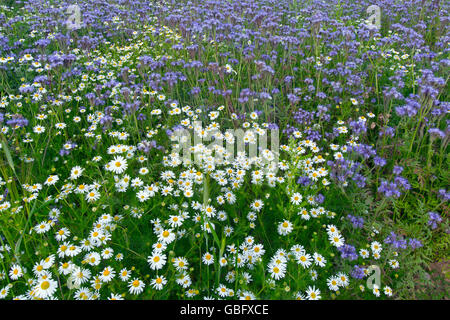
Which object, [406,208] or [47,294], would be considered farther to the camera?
[406,208]

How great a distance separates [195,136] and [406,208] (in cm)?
224

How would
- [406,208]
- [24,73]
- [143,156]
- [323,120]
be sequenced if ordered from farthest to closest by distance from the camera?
[24,73], [323,120], [143,156], [406,208]

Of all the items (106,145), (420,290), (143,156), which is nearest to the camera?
(420,290)

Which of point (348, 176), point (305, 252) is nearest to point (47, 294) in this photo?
point (305, 252)

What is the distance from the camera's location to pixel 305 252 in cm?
248

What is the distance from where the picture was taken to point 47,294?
1.97m

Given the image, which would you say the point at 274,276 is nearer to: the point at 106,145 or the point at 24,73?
the point at 106,145

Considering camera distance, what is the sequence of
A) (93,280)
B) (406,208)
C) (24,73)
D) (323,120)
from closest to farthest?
(93,280) < (406,208) < (323,120) < (24,73)

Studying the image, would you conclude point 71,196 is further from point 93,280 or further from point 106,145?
point 93,280
